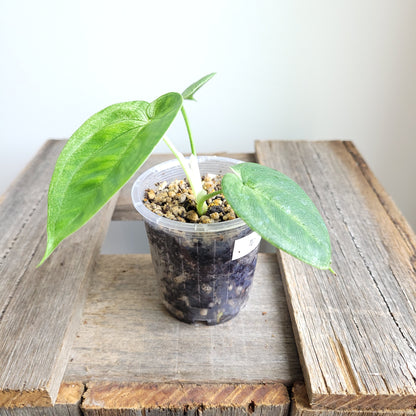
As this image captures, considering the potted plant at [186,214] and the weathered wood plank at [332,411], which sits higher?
the potted plant at [186,214]

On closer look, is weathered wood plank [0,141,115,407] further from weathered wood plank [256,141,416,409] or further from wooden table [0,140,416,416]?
weathered wood plank [256,141,416,409]

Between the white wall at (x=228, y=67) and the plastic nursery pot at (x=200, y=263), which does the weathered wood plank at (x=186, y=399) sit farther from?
the white wall at (x=228, y=67)

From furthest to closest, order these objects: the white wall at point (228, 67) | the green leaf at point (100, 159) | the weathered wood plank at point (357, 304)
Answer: the white wall at point (228, 67)
the weathered wood plank at point (357, 304)
the green leaf at point (100, 159)

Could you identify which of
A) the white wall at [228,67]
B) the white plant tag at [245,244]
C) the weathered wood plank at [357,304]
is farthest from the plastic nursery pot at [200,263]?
the white wall at [228,67]

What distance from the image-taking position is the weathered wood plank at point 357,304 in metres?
0.56

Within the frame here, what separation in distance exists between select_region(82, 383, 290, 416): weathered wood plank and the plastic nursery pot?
0.12 m

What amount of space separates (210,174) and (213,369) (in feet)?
1.07

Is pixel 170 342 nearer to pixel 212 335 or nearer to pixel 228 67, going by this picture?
pixel 212 335

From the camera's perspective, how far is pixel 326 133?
1.31 m

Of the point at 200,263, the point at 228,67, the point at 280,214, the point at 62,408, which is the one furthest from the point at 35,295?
the point at 228,67

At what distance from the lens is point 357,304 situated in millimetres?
677

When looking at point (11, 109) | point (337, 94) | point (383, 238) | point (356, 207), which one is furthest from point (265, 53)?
point (11, 109)

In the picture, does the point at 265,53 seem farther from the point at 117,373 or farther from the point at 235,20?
the point at 117,373

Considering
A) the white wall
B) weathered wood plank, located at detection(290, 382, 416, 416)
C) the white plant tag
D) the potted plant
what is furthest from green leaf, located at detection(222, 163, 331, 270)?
the white wall
